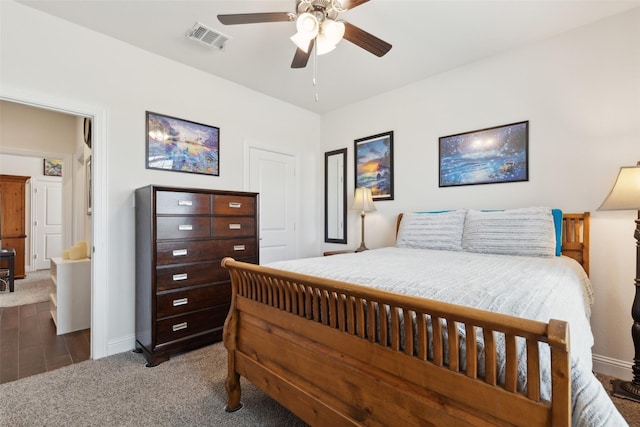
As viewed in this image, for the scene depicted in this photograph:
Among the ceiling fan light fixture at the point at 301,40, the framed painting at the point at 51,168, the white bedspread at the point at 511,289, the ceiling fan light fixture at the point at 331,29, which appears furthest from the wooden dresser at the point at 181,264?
the framed painting at the point at 51,168

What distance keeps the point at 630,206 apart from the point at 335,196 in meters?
2.91

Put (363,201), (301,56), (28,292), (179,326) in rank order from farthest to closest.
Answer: (28,292)
(363,201)
(179,326)
(301,56)

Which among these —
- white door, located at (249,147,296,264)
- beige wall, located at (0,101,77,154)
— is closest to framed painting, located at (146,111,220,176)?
white door, located at (249,147,296,264)

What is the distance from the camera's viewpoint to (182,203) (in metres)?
2.46

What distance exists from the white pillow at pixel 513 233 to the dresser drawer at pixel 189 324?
2.24m

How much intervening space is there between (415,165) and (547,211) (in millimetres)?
1367

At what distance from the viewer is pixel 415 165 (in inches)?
130

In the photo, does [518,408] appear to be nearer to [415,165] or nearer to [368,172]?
[415,165]

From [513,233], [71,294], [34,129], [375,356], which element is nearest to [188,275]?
[71,294]

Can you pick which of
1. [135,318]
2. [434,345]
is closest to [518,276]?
[434,345]

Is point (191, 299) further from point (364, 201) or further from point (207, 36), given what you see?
point (207, 36)

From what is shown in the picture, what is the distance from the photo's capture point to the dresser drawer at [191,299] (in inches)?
92.7

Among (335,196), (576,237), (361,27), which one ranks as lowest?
(576,237)

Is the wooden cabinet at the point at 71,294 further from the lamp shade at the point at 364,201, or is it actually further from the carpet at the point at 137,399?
the lamp shade at the point at 364,201
